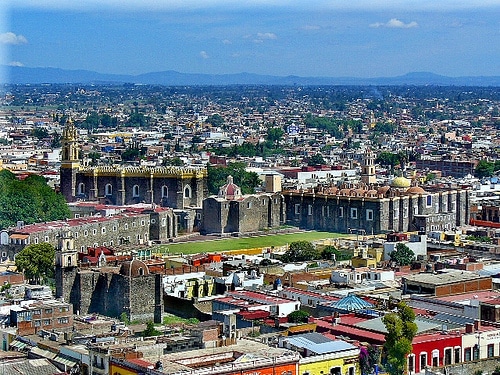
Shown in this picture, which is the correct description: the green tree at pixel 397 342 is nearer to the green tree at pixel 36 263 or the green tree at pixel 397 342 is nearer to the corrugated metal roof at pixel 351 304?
the corrugated metal roof at pixel 351 304

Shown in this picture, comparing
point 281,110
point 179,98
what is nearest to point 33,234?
point 281,110

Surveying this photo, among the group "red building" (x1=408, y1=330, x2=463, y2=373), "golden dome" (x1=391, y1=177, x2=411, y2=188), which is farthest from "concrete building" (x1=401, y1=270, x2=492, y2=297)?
"golden dome" (x1=391, y1=177, x2=411, y2=188)

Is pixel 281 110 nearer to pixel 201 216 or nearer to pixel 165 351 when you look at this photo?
pixel 201 216

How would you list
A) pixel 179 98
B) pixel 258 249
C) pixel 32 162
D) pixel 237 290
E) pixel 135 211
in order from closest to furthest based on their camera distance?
pixel 237 290, pixel 258 249, pixel 135 211, pixel 32 162, pixel 179 98

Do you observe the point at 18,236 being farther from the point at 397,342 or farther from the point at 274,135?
the point at 274,135

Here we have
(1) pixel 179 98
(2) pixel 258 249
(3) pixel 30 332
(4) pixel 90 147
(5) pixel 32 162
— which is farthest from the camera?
(1) pixel 179 98

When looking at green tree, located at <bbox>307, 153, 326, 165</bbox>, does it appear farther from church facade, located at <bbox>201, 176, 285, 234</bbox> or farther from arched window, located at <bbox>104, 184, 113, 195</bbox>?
church facade, located at <bbox>201, 176, 285, 234</bbox>

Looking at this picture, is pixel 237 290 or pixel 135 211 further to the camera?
pixel 135 211
